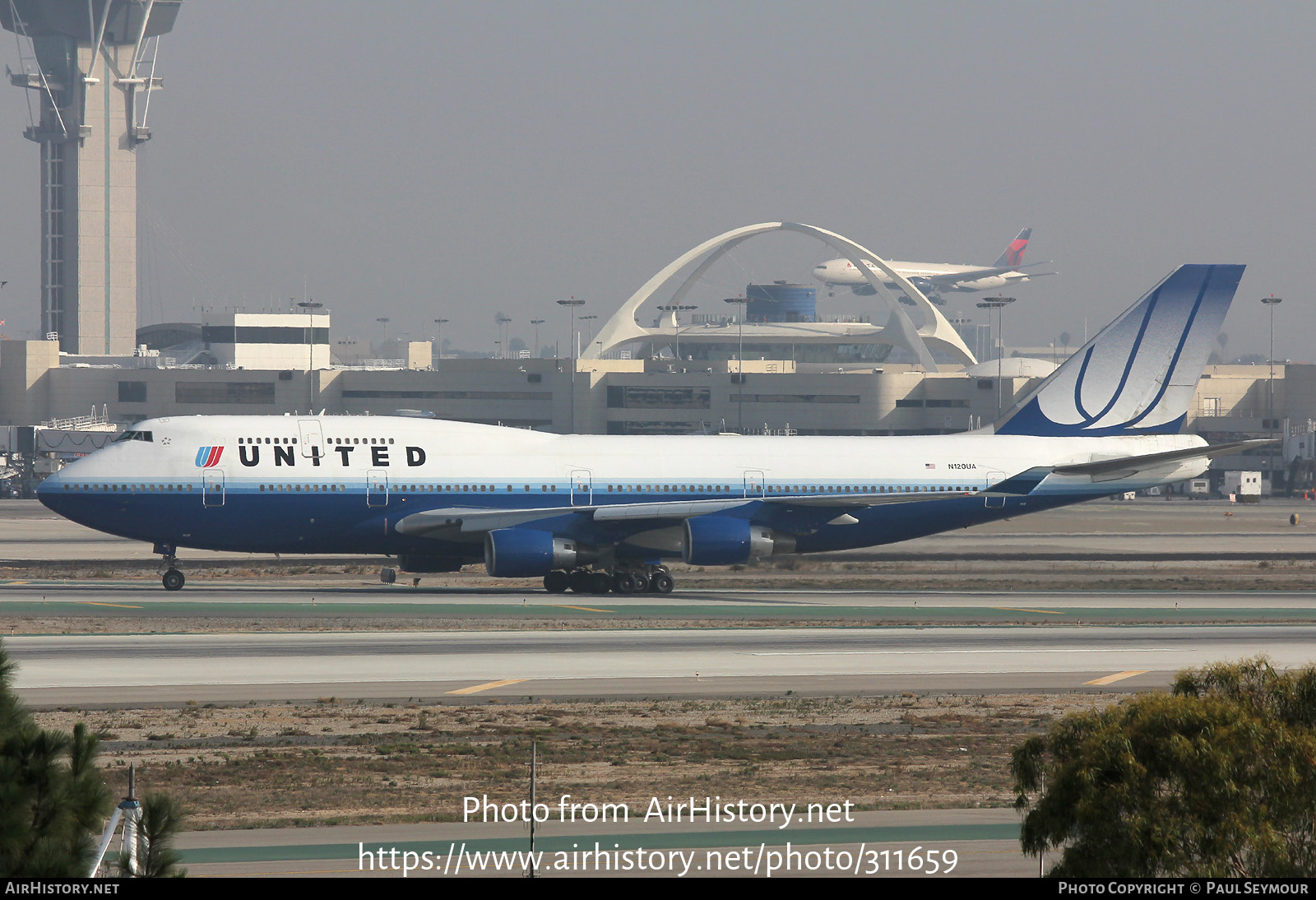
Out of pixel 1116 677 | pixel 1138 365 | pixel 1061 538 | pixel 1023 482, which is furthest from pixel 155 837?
pixel 1061 538

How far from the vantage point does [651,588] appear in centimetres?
4672

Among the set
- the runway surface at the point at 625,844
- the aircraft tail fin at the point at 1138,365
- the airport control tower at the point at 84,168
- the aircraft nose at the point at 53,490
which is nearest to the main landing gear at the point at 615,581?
the aircraft tail fin at the point at 1138,365

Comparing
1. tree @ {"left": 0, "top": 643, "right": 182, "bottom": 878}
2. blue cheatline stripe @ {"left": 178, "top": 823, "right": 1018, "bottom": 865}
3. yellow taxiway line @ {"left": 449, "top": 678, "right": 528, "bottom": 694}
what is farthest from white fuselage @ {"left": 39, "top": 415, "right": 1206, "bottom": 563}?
tree @ {"left": 0, "top": 643, "right": 182, "bottom": 878}

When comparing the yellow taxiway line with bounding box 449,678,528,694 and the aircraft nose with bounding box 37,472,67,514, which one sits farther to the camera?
the aircraft nose with bounding box 37,472,67,514

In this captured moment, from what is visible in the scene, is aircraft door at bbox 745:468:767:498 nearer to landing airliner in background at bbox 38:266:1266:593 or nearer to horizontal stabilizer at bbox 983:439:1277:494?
landing airliner in background at bbox 38:266:1266:593

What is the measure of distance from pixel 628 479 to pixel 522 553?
5.19 metres

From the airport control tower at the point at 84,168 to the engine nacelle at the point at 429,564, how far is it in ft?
512

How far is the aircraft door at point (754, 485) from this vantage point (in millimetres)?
47344

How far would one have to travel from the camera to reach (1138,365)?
51750mm

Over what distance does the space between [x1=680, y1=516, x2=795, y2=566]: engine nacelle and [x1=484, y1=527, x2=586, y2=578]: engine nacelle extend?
4029mm

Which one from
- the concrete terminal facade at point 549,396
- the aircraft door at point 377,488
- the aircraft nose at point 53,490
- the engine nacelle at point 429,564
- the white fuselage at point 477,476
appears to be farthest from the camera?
the concrete terminal facade at point 549,396

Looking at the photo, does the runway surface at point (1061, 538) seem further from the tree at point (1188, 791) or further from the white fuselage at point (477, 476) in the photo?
the tree at point (1188, 791)

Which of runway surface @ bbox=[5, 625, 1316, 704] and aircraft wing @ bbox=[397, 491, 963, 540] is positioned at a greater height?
aircraft wing @ bbox=[397, 491, 963, 540]

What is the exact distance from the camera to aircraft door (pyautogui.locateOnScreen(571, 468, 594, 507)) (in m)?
46.4
